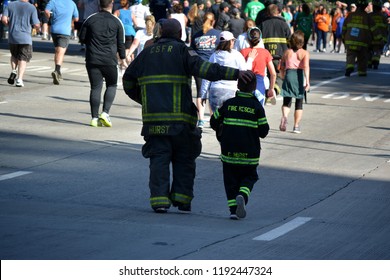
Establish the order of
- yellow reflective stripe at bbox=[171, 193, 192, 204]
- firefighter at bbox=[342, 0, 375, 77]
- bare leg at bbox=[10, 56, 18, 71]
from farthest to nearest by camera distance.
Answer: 1. firefighter at bbox=[342, 0, 375, 77]
2. bare leg at bbox=[10, 56, 18, 71]
3. yellow reflective stripe at bbox=[171, 193, 192, 204]

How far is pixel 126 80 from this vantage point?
34.6ft

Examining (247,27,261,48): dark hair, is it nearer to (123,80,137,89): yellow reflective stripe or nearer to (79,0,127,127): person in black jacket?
(79,0,127,127): person in black jacket

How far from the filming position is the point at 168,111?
10344mm

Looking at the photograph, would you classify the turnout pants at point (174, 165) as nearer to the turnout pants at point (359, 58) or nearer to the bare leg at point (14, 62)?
the bare leg at point (14, 62)

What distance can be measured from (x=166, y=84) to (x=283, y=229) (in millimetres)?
1777

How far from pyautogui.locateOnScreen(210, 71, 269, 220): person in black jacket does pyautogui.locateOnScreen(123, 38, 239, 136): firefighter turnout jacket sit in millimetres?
387

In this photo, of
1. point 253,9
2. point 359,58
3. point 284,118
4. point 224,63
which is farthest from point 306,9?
point 224,63

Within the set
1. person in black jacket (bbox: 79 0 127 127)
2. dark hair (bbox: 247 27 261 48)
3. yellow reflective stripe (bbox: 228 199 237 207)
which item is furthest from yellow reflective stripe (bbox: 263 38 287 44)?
yellow reflective stripe (bbox: 228 199 237 207)

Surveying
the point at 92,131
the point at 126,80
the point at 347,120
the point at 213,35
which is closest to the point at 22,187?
the point at 126,80

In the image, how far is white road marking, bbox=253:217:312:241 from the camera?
366 inches

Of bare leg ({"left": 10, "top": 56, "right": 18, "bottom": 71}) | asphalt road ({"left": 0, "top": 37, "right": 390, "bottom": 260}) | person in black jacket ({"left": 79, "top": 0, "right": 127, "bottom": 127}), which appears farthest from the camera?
bare leg ({"left": 10, "top": 56, "right": 18, "bottom": 71})

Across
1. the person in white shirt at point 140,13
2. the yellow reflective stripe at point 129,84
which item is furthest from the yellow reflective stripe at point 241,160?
the person in white shirt at point 140,13

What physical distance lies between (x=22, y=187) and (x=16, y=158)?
216 centimetres

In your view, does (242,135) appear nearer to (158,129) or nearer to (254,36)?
(158,129)
